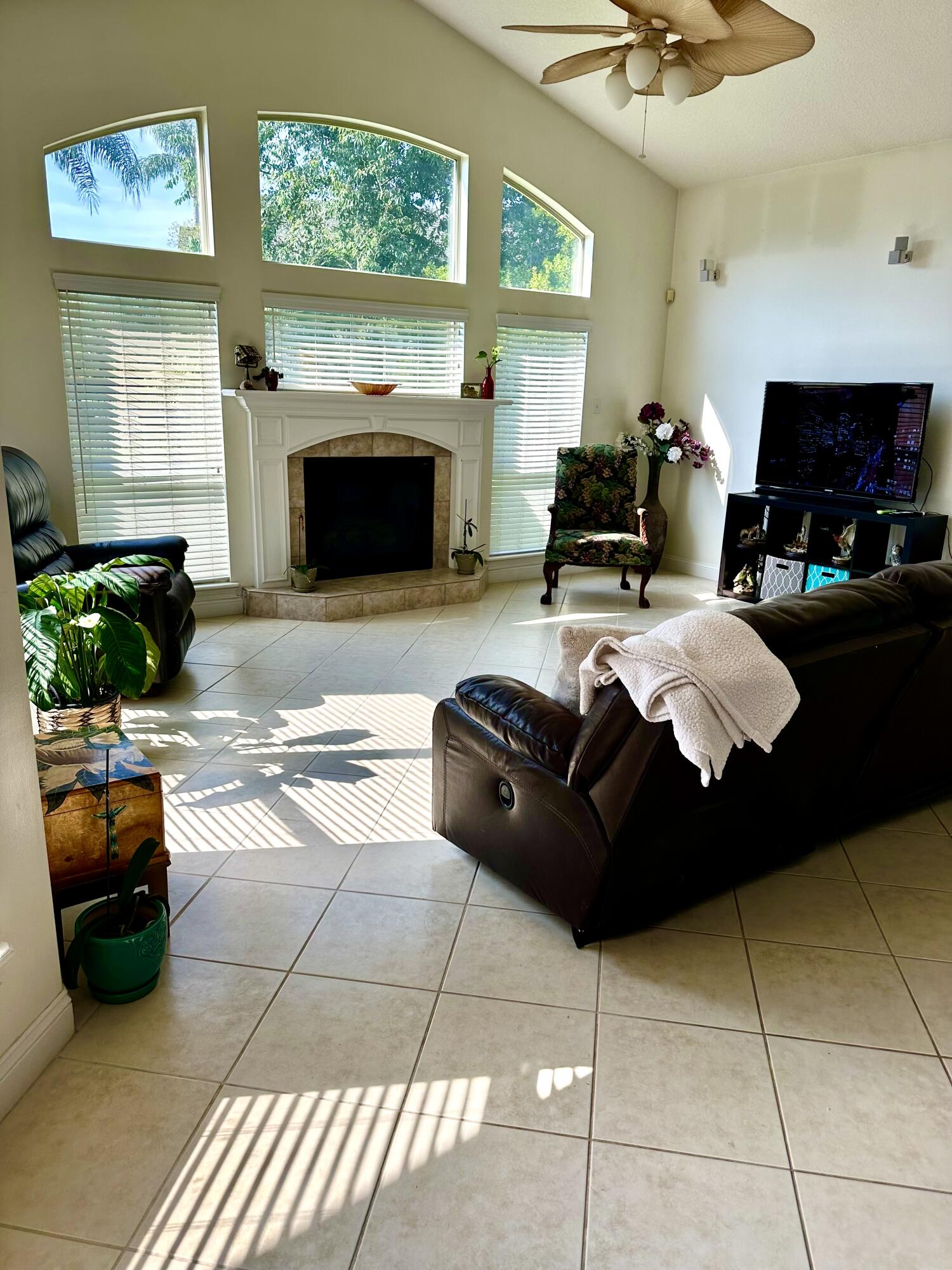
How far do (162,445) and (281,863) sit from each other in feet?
10.9

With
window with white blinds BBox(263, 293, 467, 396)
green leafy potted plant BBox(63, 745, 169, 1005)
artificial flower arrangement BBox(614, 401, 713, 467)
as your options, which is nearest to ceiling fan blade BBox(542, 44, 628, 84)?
window with white blinds BBox(263, 293, 467, 396)

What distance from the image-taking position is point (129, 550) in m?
4.56

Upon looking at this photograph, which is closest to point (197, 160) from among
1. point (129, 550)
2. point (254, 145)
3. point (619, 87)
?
point (254, 145)

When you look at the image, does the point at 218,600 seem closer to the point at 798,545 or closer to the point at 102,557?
the point at 102,557

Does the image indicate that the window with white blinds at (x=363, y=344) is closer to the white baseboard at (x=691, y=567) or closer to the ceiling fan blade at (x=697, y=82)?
the ceiling fan blade at (x=697, y=82)

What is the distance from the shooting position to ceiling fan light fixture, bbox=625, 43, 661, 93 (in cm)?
346

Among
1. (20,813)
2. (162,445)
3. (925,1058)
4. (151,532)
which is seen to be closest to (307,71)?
(162,445)

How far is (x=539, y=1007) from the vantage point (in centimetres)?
218

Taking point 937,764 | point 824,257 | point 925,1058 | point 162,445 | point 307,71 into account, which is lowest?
point 925,1058

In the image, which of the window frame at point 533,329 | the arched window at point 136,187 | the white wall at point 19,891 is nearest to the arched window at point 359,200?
the arched window at point 136,187

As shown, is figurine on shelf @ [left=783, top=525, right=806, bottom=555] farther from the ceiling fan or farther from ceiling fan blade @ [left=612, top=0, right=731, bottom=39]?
ceiling fan blade @ [left=612, top=0, right=731, bottom=39]

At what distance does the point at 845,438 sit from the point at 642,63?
3128 millimetres

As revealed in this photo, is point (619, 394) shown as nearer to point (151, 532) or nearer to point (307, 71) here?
point (307, 71)

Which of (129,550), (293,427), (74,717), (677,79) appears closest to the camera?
(74,717)
